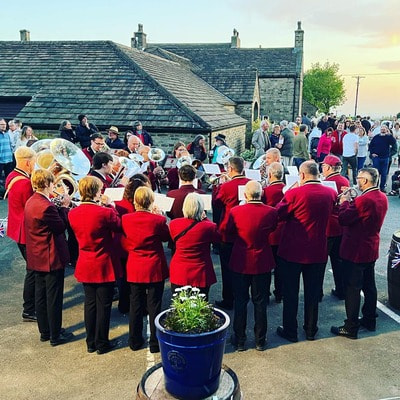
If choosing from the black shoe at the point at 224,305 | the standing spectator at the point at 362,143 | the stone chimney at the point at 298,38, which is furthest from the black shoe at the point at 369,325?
the stone chimney at the point at 298,38

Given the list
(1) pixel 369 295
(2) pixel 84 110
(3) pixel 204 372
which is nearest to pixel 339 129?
(2) pixel 84 110

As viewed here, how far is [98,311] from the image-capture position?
5.11 metres

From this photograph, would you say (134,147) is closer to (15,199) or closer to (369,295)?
(15,199)

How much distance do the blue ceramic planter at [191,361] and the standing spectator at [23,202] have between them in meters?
2.87

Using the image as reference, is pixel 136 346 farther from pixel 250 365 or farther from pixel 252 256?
pixel 252 256

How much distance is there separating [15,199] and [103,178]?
123 centimetres

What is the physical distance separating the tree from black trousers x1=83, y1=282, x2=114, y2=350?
2292 inches

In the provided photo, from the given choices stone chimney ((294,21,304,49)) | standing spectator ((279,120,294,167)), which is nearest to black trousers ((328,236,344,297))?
standing spectator ((279,120,294,167))

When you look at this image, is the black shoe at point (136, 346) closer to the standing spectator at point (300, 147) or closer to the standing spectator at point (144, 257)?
the standing spectator at point (144, 257)

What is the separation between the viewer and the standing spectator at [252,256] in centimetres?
501

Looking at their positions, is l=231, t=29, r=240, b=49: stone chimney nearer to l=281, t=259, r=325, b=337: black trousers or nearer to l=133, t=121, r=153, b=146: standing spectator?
l=133, t=121, r=153, b=146: standing spectator

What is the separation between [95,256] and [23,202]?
170 centimetres

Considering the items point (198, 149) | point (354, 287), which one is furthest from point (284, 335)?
point (198, 149)

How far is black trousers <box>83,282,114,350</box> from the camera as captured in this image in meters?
5.07
